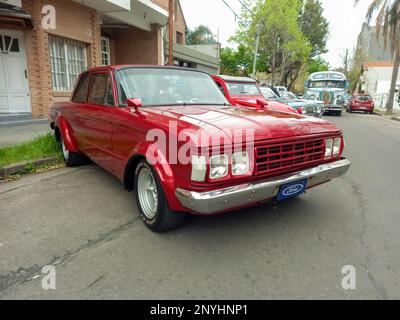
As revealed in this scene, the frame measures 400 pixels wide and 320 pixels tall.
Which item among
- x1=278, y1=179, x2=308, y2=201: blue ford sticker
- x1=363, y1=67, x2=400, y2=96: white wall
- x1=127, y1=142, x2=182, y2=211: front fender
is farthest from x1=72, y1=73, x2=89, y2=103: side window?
x1=363, y1=67, x2=400, y2=96: white wall

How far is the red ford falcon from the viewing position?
99.3 inches

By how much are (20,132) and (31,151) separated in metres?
2.66

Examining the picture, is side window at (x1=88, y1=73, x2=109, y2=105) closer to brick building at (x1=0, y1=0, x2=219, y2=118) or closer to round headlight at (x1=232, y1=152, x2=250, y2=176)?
round headlight at (x1=232, y1=152, x2=250, y2=176)

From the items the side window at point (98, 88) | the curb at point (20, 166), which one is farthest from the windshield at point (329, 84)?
the side window at point (98, 88)

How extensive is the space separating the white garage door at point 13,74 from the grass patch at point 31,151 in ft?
13.0

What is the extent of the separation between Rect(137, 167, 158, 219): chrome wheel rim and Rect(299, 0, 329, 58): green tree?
41650 millimetres

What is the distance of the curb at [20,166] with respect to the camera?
495cm

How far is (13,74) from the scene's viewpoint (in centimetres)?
949

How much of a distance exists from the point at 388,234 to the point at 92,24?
39.4 feet

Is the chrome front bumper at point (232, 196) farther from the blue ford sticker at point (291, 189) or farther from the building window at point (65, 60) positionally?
the building window at point (65, 60)

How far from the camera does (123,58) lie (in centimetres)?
1623

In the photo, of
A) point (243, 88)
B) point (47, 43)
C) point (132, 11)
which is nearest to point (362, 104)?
point (243, 88)
